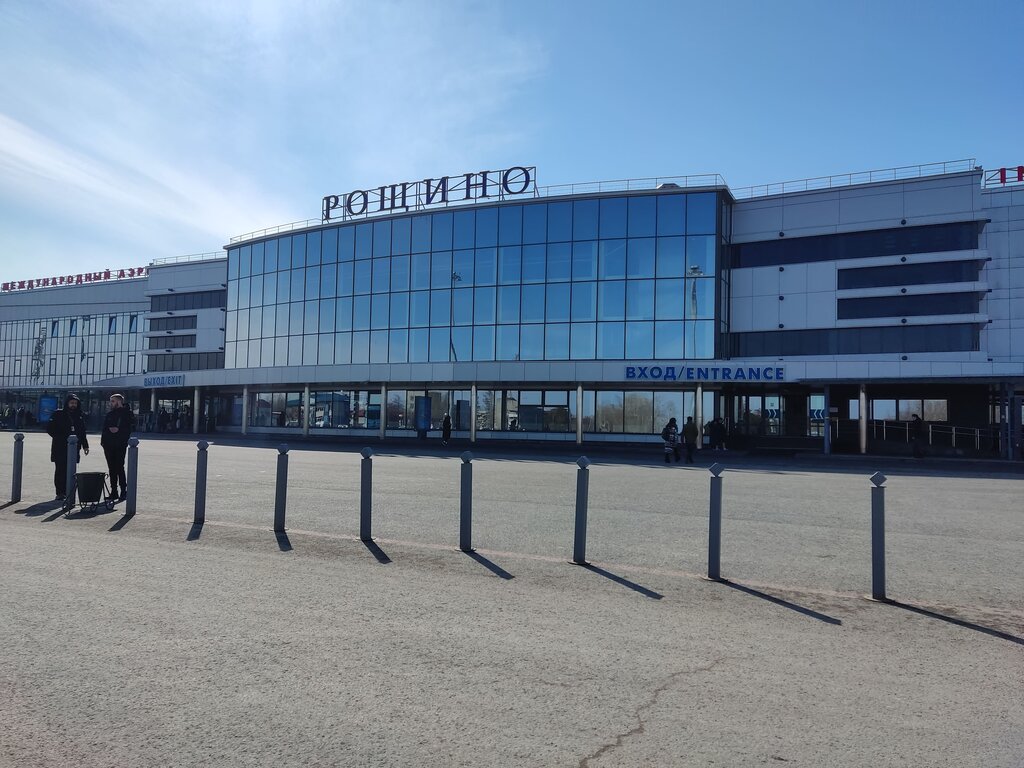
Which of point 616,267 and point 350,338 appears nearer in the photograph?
point 616,267

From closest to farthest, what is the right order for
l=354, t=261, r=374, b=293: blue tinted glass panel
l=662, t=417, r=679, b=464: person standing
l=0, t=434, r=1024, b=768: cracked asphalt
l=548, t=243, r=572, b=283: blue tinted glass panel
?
l=0, t=434, r=1024, b=768: cracked asphalt < l=662, t=417, r=679, b=464: person standing < l=548, t=243, r=572, b=283: blue tinted glass panel < l=354, t=261, r=374, b=293: blue tinted glass panel

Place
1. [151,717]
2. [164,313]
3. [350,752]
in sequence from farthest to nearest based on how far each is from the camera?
[164,313] < [151,717] < [350,752]

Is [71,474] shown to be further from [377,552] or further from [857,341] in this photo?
[857,341]

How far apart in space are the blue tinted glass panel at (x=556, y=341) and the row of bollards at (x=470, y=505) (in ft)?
101

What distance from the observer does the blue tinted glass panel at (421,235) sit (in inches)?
1757

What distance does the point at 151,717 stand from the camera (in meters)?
3.71

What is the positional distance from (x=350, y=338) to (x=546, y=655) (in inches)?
1698

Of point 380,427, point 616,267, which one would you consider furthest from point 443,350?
point 616,267

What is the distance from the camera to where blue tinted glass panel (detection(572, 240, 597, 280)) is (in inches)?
1603

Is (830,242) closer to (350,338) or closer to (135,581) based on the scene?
(350,338)

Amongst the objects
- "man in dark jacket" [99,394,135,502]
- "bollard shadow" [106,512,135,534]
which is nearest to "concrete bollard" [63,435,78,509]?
"man in dark jacket" [99,394,135,502]

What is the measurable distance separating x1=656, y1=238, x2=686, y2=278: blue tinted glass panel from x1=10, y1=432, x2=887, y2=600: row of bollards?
1270 inches

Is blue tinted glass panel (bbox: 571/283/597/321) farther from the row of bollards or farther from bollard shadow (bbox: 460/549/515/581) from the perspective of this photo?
bollard shadow (bbox: 460/549/515/581)

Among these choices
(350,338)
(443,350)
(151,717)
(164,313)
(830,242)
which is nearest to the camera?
(151,717)
